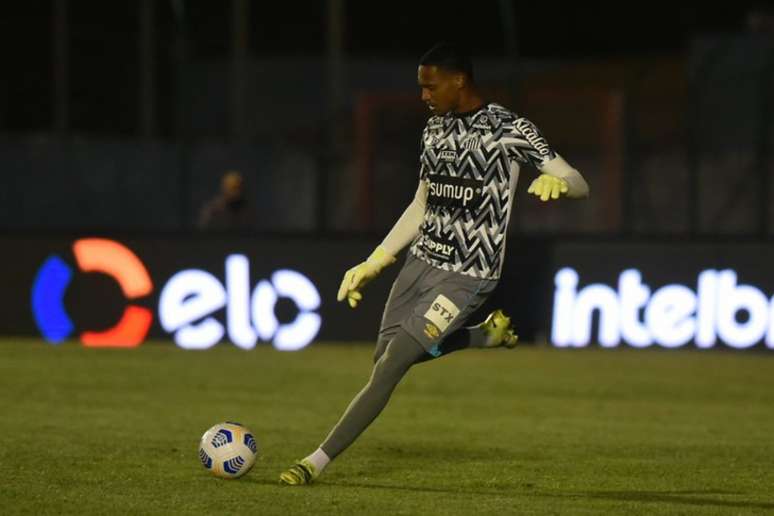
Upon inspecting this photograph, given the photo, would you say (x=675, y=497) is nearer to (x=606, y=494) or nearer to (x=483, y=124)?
(x=606, y=494)

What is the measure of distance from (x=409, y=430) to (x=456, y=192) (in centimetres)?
335

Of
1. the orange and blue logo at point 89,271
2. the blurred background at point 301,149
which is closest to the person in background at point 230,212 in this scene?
the blurred background at point 301,149

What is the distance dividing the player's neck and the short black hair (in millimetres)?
110

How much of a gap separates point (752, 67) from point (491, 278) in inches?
648

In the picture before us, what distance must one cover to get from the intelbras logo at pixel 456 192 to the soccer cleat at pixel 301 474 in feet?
5.08

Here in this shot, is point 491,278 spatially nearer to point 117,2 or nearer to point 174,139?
point 174,139

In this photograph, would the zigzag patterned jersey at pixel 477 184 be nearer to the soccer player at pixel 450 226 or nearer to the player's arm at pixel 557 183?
the soccer player at pixel 450 226

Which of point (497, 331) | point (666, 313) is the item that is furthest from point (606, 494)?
point (666, 313)

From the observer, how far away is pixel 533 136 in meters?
8.89

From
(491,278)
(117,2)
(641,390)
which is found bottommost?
(641,390)

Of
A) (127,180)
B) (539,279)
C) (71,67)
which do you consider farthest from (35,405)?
(71,67)

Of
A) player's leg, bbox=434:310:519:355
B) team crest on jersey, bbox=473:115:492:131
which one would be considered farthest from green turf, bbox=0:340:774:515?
team crest on jersey, bbox=473:115:492:131

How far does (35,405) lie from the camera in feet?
42.5

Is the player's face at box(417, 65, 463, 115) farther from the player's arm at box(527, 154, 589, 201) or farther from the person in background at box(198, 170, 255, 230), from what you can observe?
the person in background at box(198, 170, 255, 230)
